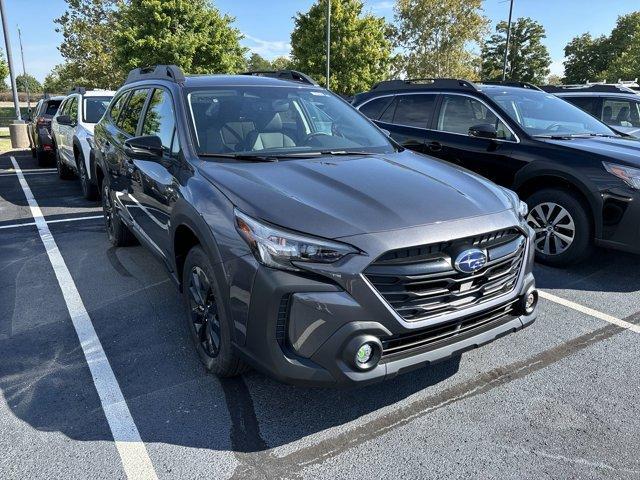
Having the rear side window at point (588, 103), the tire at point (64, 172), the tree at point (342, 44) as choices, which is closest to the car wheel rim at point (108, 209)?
the tire at point (64, 172)

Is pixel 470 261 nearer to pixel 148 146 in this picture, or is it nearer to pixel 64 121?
pixel 148 146

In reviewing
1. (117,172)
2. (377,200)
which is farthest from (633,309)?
(117,172)

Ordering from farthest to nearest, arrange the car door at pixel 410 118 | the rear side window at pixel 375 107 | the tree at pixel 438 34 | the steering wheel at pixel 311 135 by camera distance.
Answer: the tree at pixel 438 34
the rear side window at pixel 375 107
the car door at pixel 410 118
the steering wheel at pixel 311 135

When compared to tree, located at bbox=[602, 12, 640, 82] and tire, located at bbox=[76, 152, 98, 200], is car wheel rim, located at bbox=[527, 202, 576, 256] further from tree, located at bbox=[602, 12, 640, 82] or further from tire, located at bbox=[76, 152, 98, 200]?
tree, located at bbox=[602, 12, 640, 82]

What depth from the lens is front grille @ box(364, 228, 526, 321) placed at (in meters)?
2.29

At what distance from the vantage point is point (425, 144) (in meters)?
6.13

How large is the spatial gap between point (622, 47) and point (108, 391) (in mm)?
72557

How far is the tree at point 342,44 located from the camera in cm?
3206

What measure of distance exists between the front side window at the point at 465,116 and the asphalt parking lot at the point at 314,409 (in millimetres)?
2225

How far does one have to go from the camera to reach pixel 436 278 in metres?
2.38

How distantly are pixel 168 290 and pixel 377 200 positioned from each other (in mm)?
2548

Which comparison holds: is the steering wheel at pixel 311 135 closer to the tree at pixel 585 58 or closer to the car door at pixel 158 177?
the car door at pixel 158 177

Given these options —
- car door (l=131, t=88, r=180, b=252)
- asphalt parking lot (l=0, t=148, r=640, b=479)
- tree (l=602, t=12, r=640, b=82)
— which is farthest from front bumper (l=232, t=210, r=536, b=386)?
tree (l=602, t=12, r=640, b=82)

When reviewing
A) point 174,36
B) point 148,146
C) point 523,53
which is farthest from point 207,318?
point 523,53
